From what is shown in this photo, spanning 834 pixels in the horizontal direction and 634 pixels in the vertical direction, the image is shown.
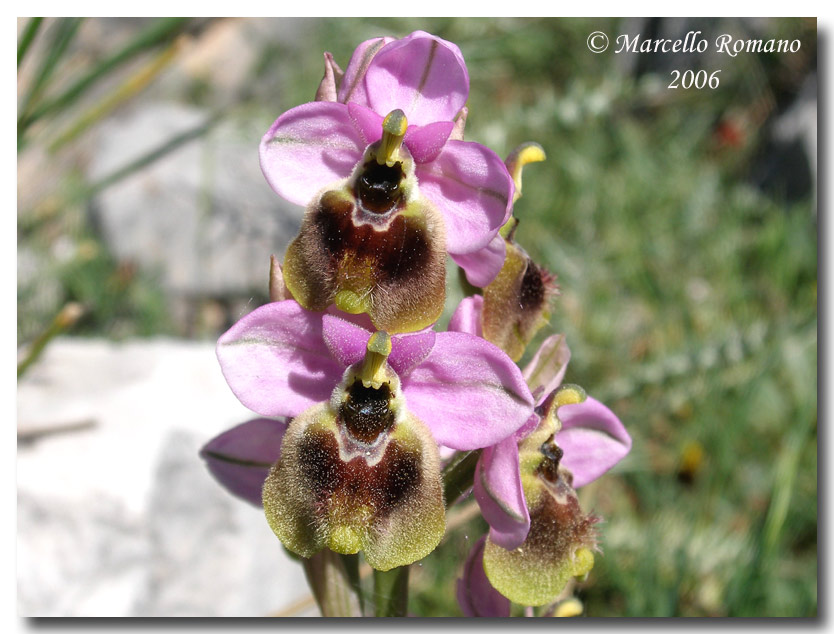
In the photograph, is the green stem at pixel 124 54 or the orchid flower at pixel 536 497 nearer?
the orchid flower at pixel 536 497

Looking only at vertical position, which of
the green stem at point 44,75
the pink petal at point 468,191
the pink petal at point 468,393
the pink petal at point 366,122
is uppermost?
the green stem at point 44,75

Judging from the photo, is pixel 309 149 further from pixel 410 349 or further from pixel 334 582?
pixel 334 582

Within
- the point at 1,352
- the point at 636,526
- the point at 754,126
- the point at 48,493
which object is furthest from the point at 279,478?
the point at 754,126

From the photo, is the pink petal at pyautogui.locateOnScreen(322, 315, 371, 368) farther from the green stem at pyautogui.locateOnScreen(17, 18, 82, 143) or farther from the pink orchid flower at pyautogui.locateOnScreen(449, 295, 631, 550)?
the green stem at pyautogui.locateOnScreen(17, 18, 82, 143)

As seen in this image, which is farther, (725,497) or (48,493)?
(725,497)

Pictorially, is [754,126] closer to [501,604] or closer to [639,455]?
[639,455]

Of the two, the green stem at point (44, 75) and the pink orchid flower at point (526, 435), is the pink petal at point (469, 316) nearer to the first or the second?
the pink orchid flower at point (526, 435)

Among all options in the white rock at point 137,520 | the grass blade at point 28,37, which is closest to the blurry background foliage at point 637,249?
the grass blade at point 28,37
